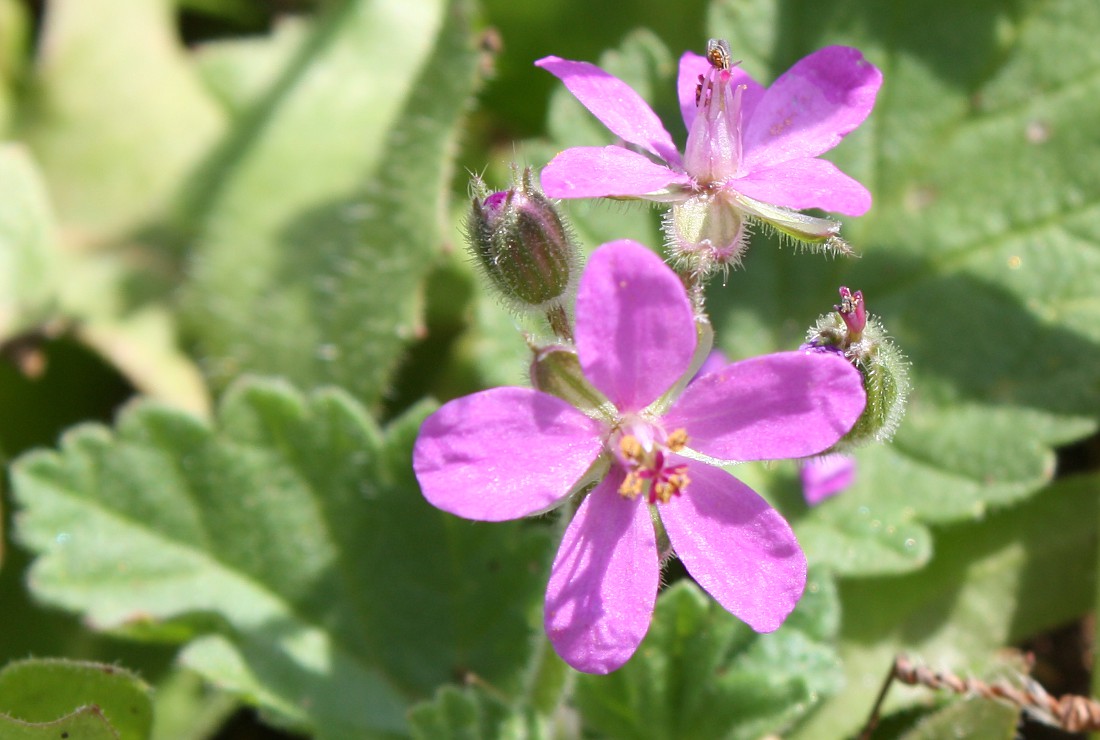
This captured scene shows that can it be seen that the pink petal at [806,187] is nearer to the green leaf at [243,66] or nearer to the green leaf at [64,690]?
the green leaf at [64,690]

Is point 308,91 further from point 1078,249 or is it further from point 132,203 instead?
point 1078,249

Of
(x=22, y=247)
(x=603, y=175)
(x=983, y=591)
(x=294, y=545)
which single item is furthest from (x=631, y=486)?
(x=22, y=247)

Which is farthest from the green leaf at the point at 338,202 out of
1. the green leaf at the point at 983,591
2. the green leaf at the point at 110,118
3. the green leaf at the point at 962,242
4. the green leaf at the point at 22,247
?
the green leaf at the point at 983,591

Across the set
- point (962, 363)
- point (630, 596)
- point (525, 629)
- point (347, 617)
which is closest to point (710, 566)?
point (630, 596)

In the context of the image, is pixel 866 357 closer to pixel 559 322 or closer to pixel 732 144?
pixel 732 144

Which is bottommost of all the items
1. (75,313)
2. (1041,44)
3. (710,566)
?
(75,313)

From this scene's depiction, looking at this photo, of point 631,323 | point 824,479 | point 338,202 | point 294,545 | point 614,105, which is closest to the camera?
point 631,323
